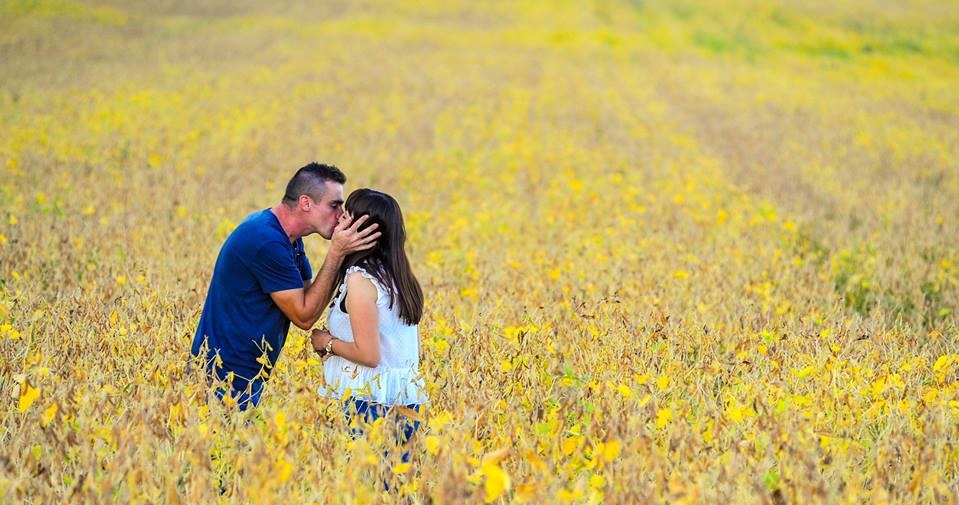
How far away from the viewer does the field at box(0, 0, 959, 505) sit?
2.84 meters

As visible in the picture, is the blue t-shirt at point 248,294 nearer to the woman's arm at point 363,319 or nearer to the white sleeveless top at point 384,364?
the white sleeveless top at point 384,364

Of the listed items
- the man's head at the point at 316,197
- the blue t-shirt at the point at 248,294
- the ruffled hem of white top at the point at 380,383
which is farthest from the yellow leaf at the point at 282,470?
the man's head at the point at 316,197

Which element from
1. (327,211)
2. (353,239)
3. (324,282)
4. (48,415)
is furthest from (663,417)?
(48,415)

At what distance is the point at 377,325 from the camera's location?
3.44m

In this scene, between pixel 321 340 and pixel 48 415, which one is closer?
pixel 48 415

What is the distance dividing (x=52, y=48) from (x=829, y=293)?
85.7 ft

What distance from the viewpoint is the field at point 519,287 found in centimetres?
284

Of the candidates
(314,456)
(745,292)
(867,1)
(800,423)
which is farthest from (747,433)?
(867,1)

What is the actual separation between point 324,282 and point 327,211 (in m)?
Result: 0.41

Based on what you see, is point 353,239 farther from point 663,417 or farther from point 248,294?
point 663,417

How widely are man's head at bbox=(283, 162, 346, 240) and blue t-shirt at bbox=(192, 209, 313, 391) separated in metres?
0.12

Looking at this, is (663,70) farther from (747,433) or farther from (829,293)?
(747,433)

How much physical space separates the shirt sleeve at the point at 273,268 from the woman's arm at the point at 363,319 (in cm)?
44

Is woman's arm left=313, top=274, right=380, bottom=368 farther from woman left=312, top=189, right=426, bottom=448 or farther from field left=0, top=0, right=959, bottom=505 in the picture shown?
field left=0, top=0, right=959, bottom=505
